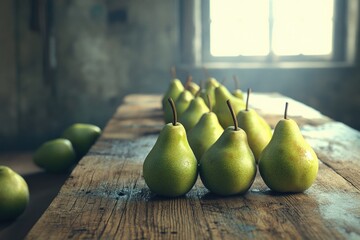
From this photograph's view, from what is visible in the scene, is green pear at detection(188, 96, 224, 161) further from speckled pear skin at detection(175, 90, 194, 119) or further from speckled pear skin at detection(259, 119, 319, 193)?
speckled pear skin at detection(175, 90, 194, 119)

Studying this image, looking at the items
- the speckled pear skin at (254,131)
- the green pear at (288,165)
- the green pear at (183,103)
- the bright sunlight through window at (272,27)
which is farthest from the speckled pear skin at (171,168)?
the bright sunlight through window at (272,27)

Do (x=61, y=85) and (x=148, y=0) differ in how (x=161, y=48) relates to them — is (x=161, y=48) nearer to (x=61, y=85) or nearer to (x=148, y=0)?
(x=148, y=0)

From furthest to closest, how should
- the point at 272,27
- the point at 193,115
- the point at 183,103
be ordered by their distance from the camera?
the point at 272,27 < the point at 183,103 < the point at 193,115

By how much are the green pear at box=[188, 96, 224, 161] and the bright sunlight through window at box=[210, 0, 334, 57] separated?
419 cm

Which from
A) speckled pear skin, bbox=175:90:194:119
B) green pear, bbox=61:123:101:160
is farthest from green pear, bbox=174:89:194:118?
green pear, bbox=61:123:101:160

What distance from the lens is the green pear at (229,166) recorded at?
1.34 metres

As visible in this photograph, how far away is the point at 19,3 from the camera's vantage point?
5613mm

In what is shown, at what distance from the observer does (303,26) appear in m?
5.70

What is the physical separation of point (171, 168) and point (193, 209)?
0.42 ft

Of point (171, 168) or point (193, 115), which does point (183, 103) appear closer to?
point (193, 115)

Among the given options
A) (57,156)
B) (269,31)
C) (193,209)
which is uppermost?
(269,31)

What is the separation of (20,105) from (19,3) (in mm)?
955

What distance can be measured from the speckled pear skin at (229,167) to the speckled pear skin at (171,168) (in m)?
0.04

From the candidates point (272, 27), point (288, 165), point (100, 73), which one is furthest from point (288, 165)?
point (100, 73)
